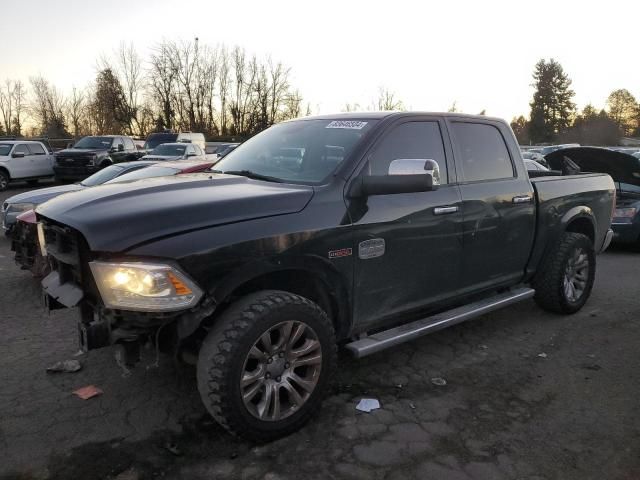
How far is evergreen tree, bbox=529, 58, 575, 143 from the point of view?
77438 millimetres

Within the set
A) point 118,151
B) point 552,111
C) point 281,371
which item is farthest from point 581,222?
point 552,111

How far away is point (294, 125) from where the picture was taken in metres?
4.20

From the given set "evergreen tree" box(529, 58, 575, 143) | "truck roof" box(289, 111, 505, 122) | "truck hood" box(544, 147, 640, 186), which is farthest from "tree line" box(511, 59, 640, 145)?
"truck roof" box(289, 111, 505, 122)

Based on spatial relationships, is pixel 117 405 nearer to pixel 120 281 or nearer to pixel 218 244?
pixel 120 281

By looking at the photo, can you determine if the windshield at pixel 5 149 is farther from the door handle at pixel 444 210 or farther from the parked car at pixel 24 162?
the door handle at pixel 444 210

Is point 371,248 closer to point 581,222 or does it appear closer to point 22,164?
point 581,222

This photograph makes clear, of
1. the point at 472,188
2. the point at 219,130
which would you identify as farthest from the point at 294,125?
the point at 219,130

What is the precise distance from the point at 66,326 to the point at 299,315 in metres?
2.98

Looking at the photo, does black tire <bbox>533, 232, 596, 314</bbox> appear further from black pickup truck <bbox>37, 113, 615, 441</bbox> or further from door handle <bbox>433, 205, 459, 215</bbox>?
door handle <bbox>433, 205, 459, 215</bbox>

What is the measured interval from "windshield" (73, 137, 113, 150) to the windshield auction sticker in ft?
62.9

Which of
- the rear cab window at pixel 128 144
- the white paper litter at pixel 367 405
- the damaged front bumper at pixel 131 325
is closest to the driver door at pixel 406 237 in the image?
the white paper litter at pixel 367 405

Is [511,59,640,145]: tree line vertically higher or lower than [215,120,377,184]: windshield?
higher

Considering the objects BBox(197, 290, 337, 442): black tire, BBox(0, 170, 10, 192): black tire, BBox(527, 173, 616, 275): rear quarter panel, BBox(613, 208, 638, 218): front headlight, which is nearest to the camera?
BBox(197, 290, 337, 442): black tire

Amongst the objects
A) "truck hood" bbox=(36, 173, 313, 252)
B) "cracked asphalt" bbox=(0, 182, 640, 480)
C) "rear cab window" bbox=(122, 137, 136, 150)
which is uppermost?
"rear cab window" bbox=(122, 137, 136, 150)
